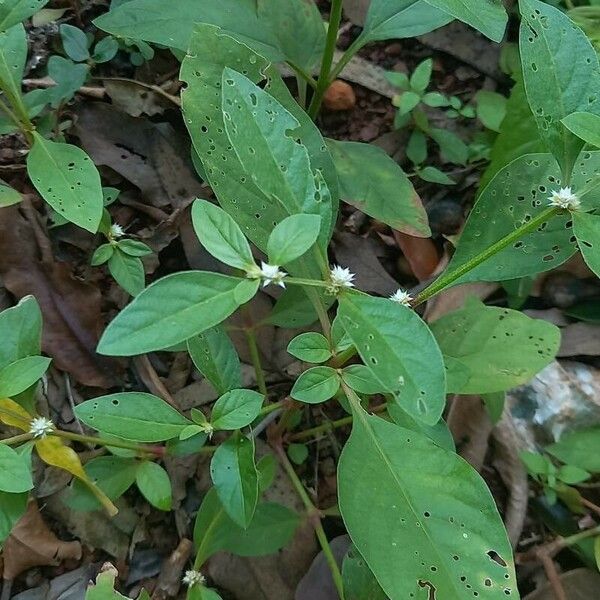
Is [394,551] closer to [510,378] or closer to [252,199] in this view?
[510,378]

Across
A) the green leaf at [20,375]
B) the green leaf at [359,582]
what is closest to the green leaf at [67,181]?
the green leaf at [20,375]

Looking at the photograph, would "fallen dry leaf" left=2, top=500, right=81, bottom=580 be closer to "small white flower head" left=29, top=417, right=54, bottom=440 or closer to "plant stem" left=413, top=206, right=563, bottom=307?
"small white flower head" left=29, top=417, right=54, bottom=440

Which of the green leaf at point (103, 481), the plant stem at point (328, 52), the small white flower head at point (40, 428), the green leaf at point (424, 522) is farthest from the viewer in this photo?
the plant stem at point (328, 52)

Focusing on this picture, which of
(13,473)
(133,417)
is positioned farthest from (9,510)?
(133,417)

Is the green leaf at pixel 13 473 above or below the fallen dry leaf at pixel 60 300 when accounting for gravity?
above

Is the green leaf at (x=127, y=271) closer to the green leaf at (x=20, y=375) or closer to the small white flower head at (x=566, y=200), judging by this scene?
the green leaf at (x=20, y=375)

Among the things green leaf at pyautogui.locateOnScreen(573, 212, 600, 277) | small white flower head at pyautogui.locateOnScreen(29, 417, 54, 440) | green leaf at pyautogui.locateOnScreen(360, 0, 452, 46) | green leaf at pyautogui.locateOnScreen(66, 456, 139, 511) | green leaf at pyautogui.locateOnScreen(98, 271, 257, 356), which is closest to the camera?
green leaf at pyautogui.locateOnScreen(98, 271, 257, 356)

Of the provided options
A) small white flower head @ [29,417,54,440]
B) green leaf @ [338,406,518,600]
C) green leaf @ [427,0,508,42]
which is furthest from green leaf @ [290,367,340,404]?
green leaf @ [427,0,508,42]
